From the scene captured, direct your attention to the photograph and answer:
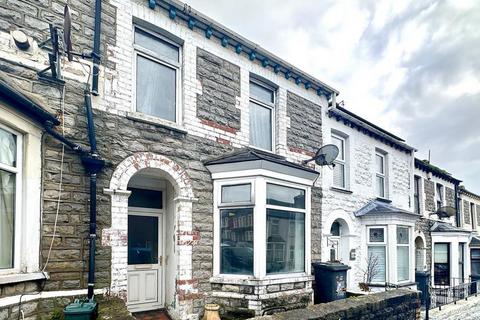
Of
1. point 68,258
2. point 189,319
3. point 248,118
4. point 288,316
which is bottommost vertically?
point 189,319

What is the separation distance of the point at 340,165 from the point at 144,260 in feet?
23.3

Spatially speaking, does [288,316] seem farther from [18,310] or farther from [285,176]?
[18,310]

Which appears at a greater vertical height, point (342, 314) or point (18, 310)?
point (18, 310)

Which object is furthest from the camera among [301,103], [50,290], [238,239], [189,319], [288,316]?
[301,103]

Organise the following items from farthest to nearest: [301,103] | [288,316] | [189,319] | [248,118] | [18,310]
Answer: [301,103] → [248,118] → [189,319] → [288,316] → [18,310]

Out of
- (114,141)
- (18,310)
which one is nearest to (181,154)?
(114,141)

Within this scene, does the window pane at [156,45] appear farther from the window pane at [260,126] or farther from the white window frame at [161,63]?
the window pane at [260,126]

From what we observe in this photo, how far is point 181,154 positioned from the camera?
287 inches

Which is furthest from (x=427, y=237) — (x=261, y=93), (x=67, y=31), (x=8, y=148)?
(x=8, y=148)

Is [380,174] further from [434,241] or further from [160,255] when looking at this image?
[160,255]

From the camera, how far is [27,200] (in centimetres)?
498

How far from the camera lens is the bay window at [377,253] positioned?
12.1 meters

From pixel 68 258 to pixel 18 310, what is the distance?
949 mm

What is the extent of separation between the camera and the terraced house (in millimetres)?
5125
